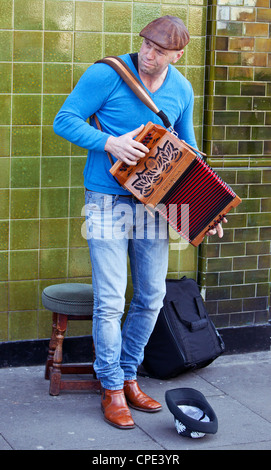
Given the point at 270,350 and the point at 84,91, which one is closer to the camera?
the point at 84,91

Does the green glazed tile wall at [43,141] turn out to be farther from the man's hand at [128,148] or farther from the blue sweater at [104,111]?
the man's hand at [128,148]

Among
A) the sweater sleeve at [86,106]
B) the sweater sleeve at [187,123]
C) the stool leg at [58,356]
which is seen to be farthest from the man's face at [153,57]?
the stool leg at [58,356]

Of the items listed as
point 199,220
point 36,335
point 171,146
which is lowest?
point 36,335

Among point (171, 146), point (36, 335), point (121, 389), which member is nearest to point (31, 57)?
point (171, 146)

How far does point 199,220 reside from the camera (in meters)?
4.05

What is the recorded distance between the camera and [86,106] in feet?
12.8

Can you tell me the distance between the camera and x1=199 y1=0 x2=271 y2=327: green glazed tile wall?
197 inches

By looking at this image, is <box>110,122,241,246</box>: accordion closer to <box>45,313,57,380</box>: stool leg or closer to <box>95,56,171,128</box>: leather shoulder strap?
<box>95,56,171,128</box>: leather shoulder strap

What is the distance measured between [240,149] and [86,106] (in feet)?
5.13

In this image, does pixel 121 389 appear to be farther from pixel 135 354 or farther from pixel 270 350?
pixel 270 350

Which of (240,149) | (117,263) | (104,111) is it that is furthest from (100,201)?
(240,149)

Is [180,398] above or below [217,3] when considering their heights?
below
